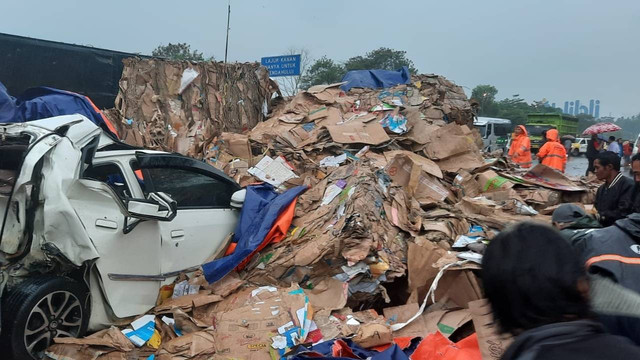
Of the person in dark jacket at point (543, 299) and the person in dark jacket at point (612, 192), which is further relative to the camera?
the person in dark jacket at point (612, 192)

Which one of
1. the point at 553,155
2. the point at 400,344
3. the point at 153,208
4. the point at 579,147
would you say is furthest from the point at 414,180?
the point at 579,147

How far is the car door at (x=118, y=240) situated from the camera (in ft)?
11.5

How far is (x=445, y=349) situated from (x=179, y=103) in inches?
257

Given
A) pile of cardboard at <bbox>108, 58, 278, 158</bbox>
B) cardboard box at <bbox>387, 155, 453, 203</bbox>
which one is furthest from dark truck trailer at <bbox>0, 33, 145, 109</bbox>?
cardboard box at <bbox>387, 155, 453, 203</bbox>

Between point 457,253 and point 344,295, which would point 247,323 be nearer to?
point 344,295

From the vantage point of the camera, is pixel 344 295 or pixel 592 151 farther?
pixel 592 151

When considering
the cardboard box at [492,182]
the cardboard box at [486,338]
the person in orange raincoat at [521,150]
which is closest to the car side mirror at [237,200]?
the cardboard box at [486,338]

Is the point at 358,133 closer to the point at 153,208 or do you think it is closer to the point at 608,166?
the point at 608,166

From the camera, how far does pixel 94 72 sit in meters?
10.4

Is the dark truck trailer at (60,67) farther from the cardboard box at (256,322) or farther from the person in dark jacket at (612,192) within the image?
the person in dark jacket at (612,192)

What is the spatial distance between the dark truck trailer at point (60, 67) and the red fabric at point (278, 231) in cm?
732

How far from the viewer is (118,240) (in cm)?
356

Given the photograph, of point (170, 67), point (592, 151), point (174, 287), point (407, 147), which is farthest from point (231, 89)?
point (592, 151)

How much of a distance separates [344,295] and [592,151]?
10923 millimetres
